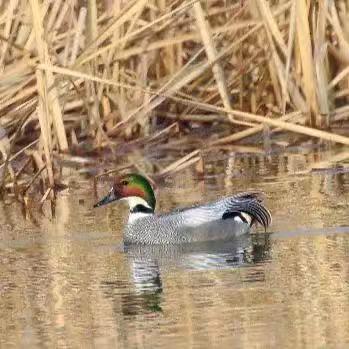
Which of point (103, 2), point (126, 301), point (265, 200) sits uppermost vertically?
point (103, 2)

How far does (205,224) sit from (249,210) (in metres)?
0.29

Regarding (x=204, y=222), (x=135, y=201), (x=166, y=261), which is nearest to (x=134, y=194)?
(x=135, y=201)

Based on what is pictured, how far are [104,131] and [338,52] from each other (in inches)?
78.2

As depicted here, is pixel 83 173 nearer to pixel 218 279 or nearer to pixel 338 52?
pixel 338 52

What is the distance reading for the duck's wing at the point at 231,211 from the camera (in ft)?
30.9

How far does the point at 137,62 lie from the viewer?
13117 millimetres

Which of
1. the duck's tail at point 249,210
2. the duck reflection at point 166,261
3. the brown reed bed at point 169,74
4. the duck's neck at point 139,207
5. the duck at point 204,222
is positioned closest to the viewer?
the duck reflection at point 166,261

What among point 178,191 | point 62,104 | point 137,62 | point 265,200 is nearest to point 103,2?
point 137,62

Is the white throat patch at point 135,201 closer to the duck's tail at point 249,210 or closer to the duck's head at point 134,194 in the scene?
the duck's head at point 134,194

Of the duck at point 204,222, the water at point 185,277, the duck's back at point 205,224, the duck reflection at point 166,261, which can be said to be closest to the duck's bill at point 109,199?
the water at point 185,277

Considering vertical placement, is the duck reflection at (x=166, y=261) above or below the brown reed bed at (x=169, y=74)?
below

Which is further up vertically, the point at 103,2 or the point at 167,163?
the point at 103,2

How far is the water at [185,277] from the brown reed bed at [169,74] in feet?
2.22

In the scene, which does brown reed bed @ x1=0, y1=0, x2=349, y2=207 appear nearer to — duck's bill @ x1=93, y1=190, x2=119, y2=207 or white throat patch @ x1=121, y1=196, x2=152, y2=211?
duck's bill @ x1=93, y1=190, x2=119, y2=207
